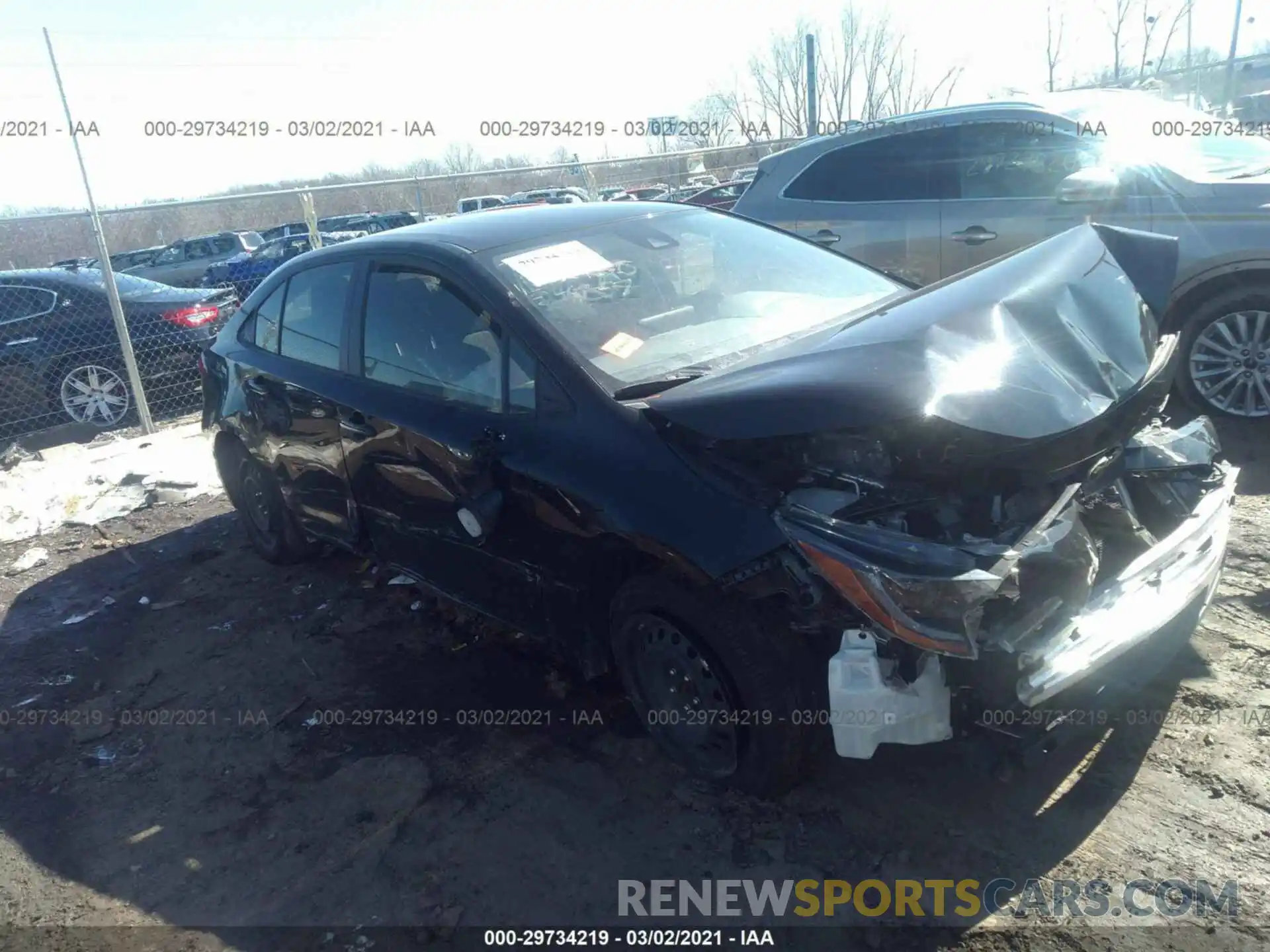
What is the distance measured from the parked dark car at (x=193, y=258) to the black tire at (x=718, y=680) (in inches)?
811

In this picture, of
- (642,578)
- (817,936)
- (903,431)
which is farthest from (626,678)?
(903,431)

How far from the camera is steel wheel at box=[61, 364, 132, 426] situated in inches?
331

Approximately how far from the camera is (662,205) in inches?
168


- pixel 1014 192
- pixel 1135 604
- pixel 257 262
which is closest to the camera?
pixel 1135 604

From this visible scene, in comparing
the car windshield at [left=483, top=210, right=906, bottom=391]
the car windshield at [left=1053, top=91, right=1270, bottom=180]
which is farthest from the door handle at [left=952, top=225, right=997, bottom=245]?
the car windshield at [left=483, top=210, right=906, bottom=391]

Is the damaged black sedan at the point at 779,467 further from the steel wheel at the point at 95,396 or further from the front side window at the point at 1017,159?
the steel wheel at the point at 95,396

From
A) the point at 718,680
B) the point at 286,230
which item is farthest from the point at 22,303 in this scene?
the point at 286,230

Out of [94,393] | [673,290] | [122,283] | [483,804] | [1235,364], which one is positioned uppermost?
[673,290]

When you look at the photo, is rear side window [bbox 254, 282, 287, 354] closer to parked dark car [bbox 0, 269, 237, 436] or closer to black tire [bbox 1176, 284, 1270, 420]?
parked dark car [bbox 0, 269, 237, 436]

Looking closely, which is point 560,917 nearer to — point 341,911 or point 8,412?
point 341,911

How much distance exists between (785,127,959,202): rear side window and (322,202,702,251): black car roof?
2.75 meters

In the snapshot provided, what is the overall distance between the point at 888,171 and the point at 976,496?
15.0 ft

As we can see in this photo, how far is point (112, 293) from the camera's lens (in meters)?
8.14

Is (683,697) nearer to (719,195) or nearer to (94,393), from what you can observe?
(94,393)
